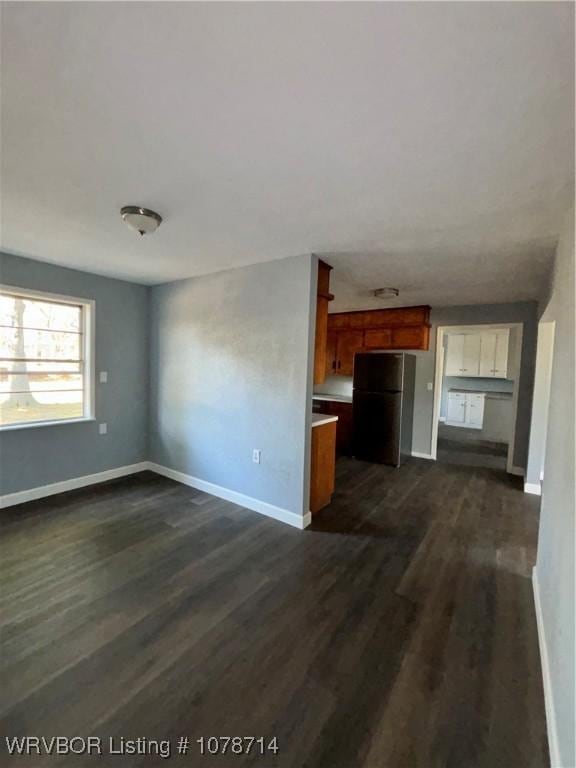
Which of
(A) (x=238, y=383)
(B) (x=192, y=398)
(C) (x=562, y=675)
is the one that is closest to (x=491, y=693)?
(C) (x=562, y=675)

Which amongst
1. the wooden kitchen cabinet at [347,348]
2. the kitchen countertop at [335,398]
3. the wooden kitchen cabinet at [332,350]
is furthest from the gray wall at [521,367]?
the wooden kitchen cabinet at [332,350]

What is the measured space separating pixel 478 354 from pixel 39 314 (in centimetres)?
788

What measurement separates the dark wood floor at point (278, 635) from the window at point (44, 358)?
1024 mm

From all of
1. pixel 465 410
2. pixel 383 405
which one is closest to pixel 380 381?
pixel 383 405

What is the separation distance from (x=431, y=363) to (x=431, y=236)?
3224 mm

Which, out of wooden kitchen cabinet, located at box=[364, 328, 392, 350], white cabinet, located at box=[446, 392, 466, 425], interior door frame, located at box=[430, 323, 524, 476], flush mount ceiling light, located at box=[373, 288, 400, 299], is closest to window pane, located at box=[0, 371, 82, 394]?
flush mount ceiling light, located at box=[373, 288, 400, 299]

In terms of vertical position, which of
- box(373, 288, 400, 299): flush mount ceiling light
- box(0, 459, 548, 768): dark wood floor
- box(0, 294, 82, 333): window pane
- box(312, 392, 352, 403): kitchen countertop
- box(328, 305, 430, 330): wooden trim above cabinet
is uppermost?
box(373, 288, 400, 299): flush mount ceiling light

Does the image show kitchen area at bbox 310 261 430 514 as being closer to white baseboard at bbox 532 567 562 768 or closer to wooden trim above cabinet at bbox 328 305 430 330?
wooden trim above cabinet at bbox 328 305 430 330

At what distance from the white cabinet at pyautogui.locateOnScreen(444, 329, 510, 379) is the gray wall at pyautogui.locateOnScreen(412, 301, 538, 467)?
8.62 ft

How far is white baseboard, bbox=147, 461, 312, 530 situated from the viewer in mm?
2982

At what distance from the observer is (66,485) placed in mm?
3580

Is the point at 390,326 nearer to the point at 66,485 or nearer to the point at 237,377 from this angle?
the point at 237,377

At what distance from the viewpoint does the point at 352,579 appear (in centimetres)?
228

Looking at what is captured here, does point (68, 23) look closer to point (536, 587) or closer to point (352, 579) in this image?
point (352, 579)
